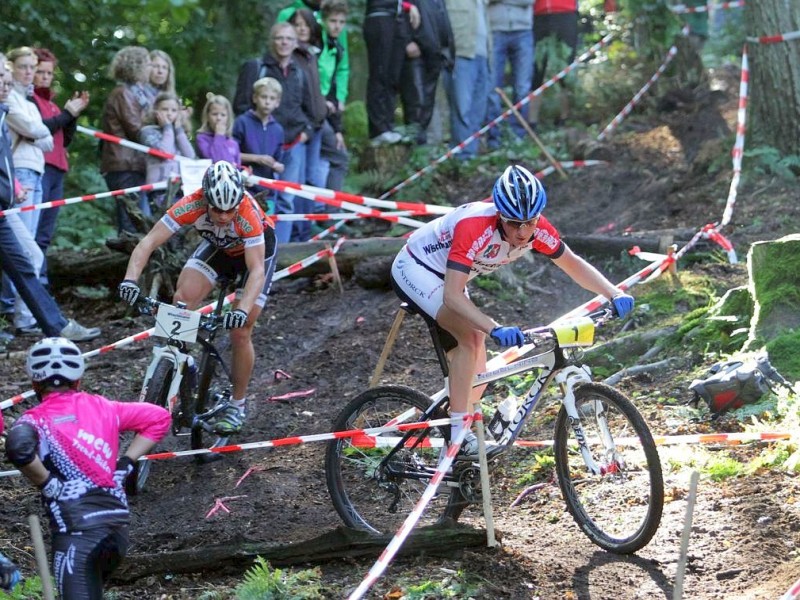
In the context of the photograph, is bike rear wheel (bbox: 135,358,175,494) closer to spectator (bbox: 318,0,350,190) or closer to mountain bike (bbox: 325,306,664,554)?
mountain bike (bbox: 325,306,664,554)

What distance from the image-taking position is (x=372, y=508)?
6.38 metres

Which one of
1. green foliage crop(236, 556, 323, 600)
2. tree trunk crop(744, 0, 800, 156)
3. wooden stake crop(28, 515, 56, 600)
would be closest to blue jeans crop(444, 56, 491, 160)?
tree trunk crop(744, 0, 800, 156)

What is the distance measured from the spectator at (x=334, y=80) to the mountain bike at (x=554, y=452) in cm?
652

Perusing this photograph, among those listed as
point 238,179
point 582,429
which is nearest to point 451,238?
point 582,429

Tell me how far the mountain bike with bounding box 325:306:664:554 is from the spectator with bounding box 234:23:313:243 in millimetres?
5431

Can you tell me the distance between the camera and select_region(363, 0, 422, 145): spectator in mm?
13273

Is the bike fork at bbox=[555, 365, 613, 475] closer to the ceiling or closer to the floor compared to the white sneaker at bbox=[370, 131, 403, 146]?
closer to the floor

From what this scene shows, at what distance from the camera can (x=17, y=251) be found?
916 cm

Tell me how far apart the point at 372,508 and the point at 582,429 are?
146cm

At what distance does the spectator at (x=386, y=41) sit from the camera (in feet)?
43.5

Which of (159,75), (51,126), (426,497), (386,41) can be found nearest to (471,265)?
(426,497)

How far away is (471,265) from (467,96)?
29.5 ft

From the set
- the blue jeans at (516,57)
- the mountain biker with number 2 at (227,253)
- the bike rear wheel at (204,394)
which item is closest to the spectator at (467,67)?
the blue jeans at (516,57)

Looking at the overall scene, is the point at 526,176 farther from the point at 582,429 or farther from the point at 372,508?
the point at 372,508
